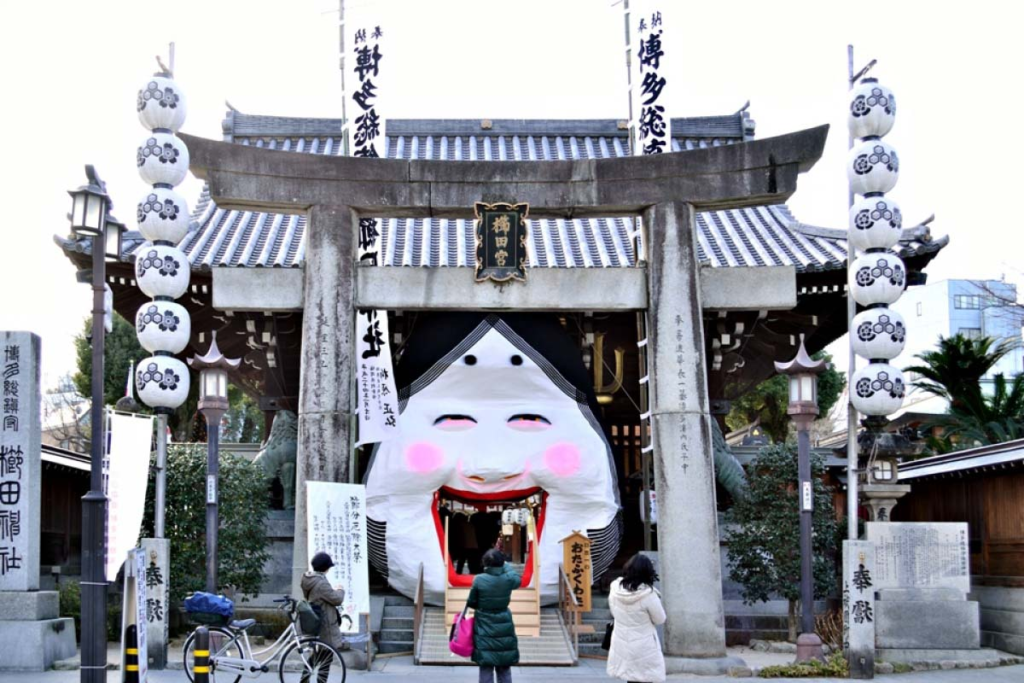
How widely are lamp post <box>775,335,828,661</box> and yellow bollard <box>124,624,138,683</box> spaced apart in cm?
783

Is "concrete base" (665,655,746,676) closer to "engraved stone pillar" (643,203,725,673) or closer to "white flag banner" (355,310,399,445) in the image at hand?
"engraved stone pillar" (643,203,725,673)

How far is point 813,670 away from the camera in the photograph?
13820 mm

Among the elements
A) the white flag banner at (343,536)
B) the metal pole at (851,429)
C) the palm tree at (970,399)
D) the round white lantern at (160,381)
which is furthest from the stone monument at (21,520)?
the palm tree at (970,399)

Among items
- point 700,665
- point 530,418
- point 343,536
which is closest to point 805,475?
point 700,665

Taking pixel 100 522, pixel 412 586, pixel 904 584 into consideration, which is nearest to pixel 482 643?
pixel 100 522

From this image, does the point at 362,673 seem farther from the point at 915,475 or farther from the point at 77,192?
the point at 915,475

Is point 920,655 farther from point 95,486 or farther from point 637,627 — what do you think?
point 95,486

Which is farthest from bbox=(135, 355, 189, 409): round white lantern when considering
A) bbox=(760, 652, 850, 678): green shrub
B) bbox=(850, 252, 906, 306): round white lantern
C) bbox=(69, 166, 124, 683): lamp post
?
bbox=(850, 252, 906, 306): round white lantern

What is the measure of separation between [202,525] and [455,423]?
3.90m

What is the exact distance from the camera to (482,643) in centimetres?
983

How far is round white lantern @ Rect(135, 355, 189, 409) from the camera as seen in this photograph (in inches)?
571

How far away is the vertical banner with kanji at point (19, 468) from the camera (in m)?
13.0

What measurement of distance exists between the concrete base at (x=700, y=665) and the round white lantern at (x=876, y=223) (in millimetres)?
5538

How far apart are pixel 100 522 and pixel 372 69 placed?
366 inches
